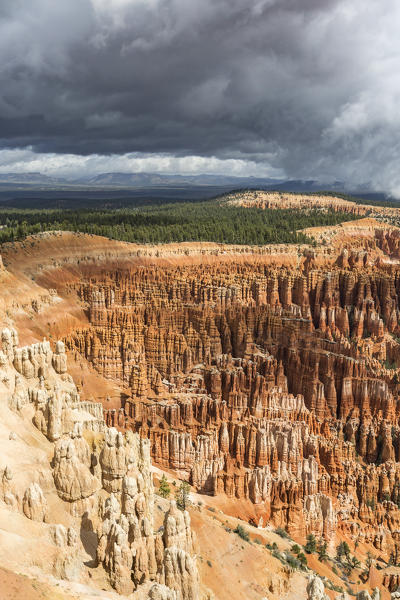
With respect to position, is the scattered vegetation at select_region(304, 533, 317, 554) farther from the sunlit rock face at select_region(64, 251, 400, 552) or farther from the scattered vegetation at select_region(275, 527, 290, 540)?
the sunlit rock face at select_region(64, 251, 400, 552)

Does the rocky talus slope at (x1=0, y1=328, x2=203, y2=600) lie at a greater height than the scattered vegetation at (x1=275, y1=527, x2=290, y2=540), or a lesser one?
greater

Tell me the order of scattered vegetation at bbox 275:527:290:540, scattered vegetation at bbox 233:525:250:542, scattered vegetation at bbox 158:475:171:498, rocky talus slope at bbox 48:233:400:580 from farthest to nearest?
rocky talus slope at bbox 48:233:400:580 < scattered vegetation at bbox 275:527:290:540 < scattered vegetation at bbox 158:475:171:498 < scattered vegetation at bbox 233:525:250:542

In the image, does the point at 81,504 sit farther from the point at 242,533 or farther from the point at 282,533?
the point at 282,533

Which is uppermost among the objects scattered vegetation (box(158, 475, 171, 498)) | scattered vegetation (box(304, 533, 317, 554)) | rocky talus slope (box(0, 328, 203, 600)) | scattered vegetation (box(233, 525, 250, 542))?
rocky talus slope (box(0, 328, 203, 600))

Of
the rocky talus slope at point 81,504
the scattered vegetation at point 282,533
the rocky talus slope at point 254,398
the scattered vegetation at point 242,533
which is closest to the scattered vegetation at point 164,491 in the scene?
the scattered vegetation at point 242,533

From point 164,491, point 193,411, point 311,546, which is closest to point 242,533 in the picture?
point 164,491

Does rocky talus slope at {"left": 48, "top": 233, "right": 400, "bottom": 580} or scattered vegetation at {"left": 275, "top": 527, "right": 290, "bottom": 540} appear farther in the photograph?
rocky talus slope at {"left": 48, "top": 233, "right": 400, "bottom": 580}

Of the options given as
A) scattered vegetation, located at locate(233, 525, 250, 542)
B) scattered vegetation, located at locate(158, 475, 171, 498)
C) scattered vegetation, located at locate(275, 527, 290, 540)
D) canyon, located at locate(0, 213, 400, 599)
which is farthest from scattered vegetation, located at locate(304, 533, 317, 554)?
scattered vegetation, located at locate(158, 475, 171, 498)

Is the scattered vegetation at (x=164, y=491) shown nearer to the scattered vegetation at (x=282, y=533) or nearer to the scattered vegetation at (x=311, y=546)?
the scattered vegetation at (x=282, y=533)

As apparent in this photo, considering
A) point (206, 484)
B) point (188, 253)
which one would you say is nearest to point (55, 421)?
point (206, 484)

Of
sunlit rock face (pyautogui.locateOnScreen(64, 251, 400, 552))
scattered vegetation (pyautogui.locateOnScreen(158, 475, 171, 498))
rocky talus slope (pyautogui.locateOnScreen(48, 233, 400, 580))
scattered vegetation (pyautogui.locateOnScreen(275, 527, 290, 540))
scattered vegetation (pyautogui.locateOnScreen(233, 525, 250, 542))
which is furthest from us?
sunlit rock face (pyautogui.locateOnScreen(64, 251, 400, 552))
